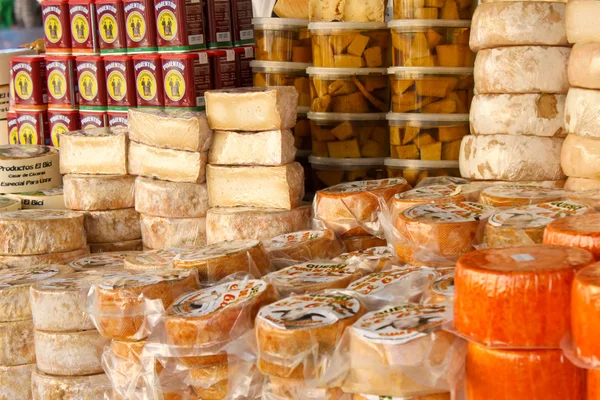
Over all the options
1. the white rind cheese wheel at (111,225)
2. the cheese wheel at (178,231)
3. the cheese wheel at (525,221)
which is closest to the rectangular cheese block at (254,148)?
the cheese wheel at (178,231)

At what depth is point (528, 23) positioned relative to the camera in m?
2.55

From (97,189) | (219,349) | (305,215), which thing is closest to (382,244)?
(305,215)

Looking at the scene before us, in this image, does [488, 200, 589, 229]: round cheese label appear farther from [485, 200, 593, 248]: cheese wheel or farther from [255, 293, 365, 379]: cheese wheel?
[255, 293, 365, 379]: cheese wheel

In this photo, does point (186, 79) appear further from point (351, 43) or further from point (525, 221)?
point (525, 221)

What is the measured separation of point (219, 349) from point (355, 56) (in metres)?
1.58

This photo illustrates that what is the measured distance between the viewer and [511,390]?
147 cm

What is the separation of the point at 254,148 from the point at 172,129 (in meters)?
0.30

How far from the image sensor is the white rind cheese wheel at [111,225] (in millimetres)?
3188

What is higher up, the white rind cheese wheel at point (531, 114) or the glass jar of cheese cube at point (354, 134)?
the white rind cheese wheel at point (531, 114)

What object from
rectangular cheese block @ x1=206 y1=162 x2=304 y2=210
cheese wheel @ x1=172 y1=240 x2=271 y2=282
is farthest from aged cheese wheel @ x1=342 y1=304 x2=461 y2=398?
rectangular cheese block @ x1=206 y1=162 x2=304 y2=210

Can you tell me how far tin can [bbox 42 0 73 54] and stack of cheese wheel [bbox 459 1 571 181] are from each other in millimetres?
1882

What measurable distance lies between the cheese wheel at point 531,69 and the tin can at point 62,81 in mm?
1927

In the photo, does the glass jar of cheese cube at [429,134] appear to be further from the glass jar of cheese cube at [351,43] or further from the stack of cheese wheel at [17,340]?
the stack of cheese wheel at [17,340]

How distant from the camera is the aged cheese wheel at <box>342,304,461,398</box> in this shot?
1.56 m
